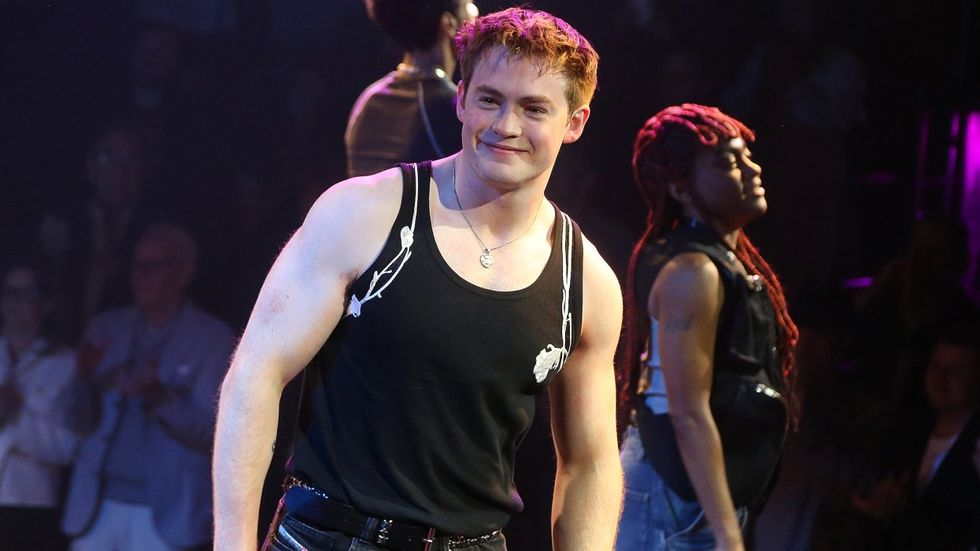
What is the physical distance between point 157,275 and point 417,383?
200 cm

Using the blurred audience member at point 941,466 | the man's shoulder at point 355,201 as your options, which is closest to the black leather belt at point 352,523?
the man's shoulder at point 355,201

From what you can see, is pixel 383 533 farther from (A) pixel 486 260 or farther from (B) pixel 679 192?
(B) pixel 679 192

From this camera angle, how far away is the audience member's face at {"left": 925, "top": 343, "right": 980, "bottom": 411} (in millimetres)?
4031

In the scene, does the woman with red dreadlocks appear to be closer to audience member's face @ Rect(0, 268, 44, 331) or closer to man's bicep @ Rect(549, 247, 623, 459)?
man's bicep @ Rect(549, 247, 623, 459)

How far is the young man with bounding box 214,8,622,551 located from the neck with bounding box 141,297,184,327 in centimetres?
183

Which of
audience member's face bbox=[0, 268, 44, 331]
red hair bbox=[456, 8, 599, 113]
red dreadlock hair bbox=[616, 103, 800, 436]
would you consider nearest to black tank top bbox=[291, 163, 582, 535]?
red hair bbox=[456, 8, 599, 113]

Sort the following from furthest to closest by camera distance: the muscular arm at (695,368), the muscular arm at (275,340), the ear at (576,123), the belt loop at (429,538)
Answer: the muscular arm at (695,368) < the ear at (576,123) < the belt loop at (429,538) < the muscular arm at (275,340)

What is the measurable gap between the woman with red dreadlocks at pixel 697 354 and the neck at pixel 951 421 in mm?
792

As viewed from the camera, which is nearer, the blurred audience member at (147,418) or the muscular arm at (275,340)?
the muscular arm at (275,340)

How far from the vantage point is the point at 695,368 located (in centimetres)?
337

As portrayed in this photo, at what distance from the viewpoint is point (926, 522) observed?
405 centimetres

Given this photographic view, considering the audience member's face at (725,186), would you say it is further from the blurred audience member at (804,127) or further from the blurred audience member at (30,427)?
the blurred audience member at (30,427)

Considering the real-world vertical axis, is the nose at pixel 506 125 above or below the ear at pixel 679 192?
above

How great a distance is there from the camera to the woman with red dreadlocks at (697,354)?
3379 mm
